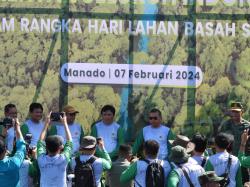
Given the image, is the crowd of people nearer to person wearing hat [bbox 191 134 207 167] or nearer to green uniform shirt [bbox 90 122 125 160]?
person wearing hat [bbox 191 134 207 167]

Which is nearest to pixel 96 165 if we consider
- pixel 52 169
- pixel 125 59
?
pixel 52 169

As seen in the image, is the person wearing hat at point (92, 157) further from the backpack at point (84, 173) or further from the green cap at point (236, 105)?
the green cap at point (236, 105)

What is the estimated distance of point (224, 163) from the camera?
7.50 meters

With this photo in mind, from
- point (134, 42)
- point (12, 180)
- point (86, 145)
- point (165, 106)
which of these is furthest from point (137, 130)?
point (12, 180)

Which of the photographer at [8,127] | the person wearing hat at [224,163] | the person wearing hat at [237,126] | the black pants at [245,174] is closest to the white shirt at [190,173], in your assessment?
the person wearing hat at [224,163]

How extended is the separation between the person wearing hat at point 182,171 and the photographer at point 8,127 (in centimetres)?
255

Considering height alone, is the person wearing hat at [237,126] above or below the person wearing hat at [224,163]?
above

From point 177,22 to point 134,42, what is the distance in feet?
2.60

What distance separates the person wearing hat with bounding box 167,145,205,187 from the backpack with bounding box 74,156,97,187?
1.09 metres

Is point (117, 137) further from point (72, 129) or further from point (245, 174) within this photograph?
point (245, 174)

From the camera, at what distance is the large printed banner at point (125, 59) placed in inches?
429

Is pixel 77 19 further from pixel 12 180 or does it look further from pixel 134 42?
pixel 12 180

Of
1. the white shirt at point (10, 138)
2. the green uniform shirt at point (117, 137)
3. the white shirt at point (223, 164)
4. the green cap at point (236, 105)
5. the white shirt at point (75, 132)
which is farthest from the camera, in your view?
the green cap at point (236, 105)

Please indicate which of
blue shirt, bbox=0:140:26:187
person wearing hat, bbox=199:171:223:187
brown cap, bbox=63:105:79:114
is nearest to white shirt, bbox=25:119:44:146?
brown cap, bbox=63:105:79:114
